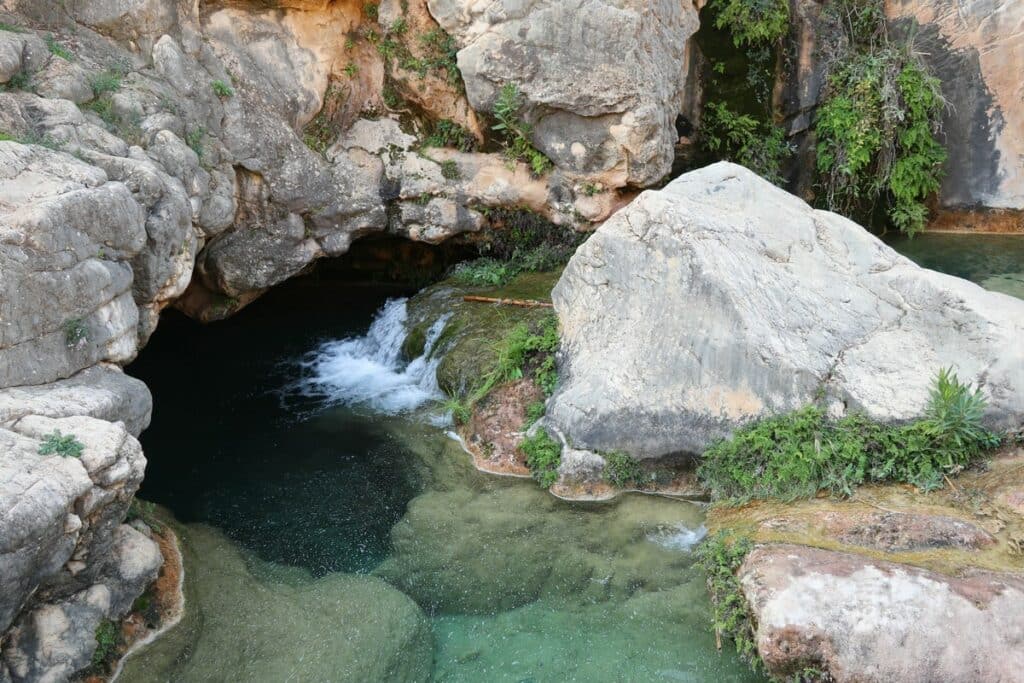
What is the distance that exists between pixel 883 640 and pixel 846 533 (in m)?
1.08

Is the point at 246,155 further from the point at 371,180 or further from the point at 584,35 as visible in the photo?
the point at 584,35

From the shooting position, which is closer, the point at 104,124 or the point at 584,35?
the point at 104,124

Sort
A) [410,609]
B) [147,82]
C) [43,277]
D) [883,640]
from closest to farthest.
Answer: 1. [883,640]
2. [43,277]
3. [410,609]
4. [147,82]

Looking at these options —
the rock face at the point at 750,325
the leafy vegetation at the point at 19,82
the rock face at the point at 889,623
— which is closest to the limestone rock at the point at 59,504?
the leafy vegetation at the point at 19,82

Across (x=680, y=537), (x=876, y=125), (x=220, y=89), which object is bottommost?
(x=680, y=537)

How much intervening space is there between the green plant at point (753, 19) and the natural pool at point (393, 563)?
741 centimetres

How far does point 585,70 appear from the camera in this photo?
10352mm

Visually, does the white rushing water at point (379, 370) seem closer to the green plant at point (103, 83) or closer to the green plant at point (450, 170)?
the green plant at point (450, 170)

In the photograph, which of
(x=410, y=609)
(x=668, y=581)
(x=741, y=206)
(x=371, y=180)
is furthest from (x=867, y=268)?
(x=371, y=180)

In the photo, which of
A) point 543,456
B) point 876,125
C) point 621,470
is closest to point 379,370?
point 543,456

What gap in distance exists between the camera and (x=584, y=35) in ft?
33.7

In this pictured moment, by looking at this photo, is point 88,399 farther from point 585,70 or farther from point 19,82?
point 585,70

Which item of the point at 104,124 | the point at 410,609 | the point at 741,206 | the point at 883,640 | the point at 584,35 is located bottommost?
the point at 410,609

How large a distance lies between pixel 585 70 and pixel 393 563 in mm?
6779
